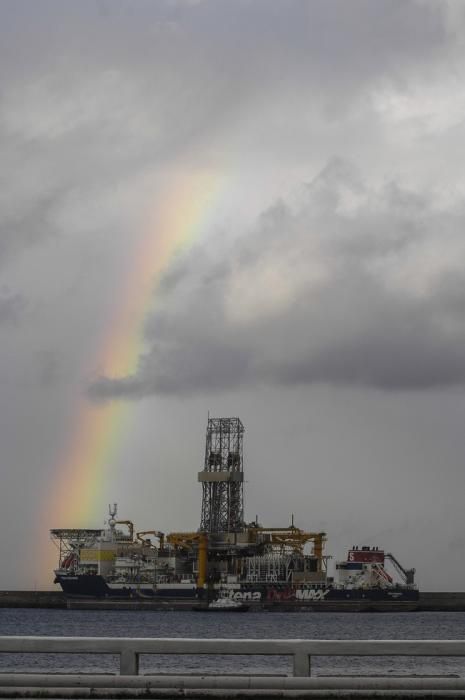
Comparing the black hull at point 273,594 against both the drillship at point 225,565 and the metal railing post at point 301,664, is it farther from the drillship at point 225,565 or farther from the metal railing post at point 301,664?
the metal railing post at point 301,664

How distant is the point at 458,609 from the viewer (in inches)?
7037

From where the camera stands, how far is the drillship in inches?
5709

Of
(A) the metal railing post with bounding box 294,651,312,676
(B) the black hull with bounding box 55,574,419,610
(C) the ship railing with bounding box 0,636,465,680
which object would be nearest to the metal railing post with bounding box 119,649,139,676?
Result: (C) the ship railing with bounding box 0,636,465,680

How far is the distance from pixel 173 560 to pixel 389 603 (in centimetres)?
3029

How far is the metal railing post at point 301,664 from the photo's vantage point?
419 inches

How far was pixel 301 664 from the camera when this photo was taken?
35.1 ft

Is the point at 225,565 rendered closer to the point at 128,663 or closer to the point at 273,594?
the point at 273,594

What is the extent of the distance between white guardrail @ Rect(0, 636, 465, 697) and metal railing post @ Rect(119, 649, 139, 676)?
0.04 ft

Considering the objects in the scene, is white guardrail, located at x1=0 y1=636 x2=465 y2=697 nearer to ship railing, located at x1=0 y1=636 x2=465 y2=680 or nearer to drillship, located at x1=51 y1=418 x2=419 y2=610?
ship railing, located at x1=0 y1=636 x2=465 y2=680

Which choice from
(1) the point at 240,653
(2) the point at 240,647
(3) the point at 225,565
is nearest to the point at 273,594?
(3) the point at 225,565

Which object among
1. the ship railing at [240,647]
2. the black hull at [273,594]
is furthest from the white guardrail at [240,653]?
the black hull at [273,594]

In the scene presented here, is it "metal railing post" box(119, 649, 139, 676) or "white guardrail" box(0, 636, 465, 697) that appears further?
"metal railing post" box(119, 649, 139, 676)

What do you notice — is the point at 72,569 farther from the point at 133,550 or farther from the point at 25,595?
the point at 25,595

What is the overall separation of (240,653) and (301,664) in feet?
2.33
